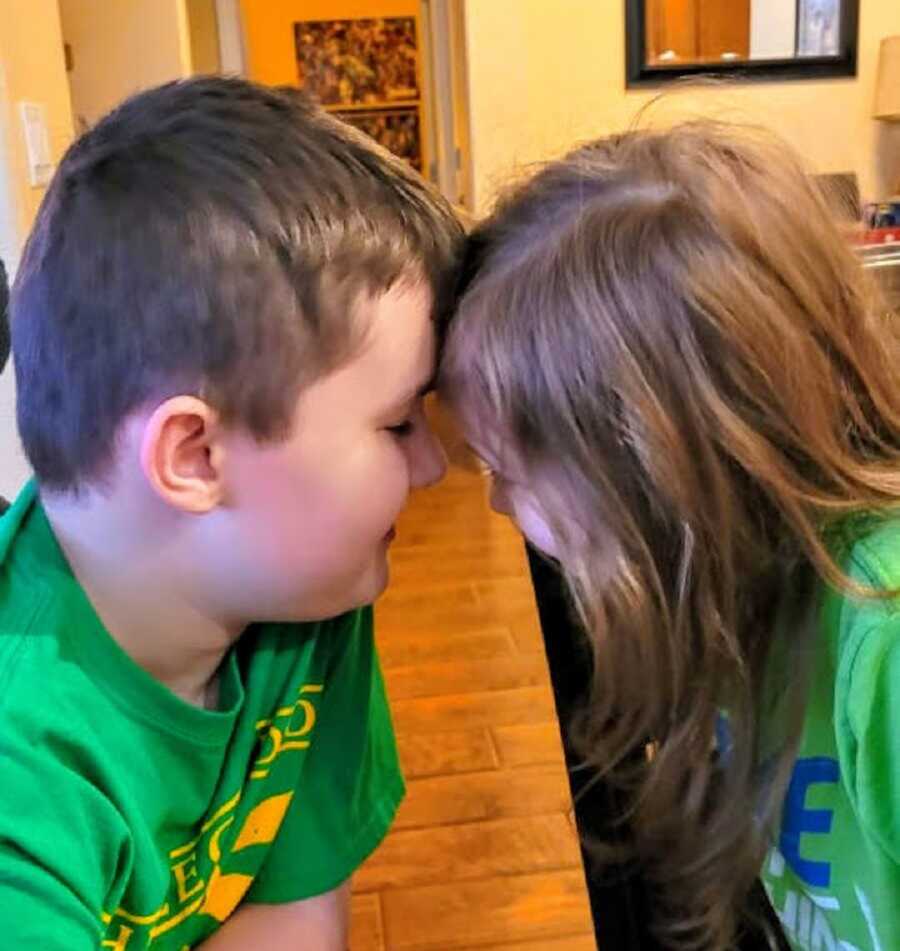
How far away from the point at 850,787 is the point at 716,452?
0.18 metres

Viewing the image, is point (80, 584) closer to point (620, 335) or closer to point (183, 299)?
point (183, 299)

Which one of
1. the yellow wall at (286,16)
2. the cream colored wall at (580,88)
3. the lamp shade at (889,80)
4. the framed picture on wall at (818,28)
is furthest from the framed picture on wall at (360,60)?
the lamp shade at (889,80)

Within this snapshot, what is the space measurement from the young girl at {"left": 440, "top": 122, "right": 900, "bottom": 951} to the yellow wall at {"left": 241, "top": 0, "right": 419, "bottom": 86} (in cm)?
595

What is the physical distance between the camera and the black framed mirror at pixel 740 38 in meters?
3.26

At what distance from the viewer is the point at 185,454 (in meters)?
0.63

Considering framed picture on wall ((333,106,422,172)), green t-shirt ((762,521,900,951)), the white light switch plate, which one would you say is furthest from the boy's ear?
framed picture on wall ((333,106,422,172))

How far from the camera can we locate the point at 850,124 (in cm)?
338

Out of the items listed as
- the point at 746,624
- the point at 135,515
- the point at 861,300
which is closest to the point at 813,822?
the point at 746,624

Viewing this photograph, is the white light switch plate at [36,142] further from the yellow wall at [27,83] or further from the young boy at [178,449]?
the young boy at [178,449]

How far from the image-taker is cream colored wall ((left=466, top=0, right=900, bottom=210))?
3205mm

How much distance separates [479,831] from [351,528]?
89 cm

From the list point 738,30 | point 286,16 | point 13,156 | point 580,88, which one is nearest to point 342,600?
point 13,156

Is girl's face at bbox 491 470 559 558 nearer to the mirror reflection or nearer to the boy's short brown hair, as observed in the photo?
the boy's short brown hair

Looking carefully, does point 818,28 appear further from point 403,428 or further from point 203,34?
point 403,428
